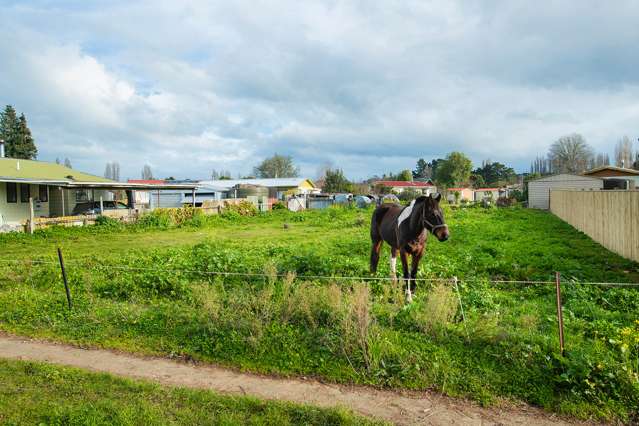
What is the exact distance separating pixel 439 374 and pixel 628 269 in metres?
7.70

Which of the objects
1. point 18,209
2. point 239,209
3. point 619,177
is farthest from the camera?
point 239,209

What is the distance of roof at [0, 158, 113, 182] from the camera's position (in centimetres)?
2194

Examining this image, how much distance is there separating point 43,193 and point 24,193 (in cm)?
171

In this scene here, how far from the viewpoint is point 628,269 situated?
9.48 meters

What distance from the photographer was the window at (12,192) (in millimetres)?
21484

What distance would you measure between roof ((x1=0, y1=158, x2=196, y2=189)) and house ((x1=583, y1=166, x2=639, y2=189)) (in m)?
28.2

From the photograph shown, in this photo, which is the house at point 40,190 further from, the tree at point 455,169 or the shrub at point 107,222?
the tree at point 455,169

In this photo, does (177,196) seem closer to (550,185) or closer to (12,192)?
(12,192)

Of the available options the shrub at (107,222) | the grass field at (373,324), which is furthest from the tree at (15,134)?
the grass field at (373,324)

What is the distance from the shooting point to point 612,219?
468 inches

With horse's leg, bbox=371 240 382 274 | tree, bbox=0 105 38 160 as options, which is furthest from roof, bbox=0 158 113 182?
tree, bbox=0 105 38 160

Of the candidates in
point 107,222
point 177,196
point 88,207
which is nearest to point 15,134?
point 177,196

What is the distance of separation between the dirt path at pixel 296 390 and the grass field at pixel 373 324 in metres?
0.17

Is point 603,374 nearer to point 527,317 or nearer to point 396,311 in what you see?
point 527,317
